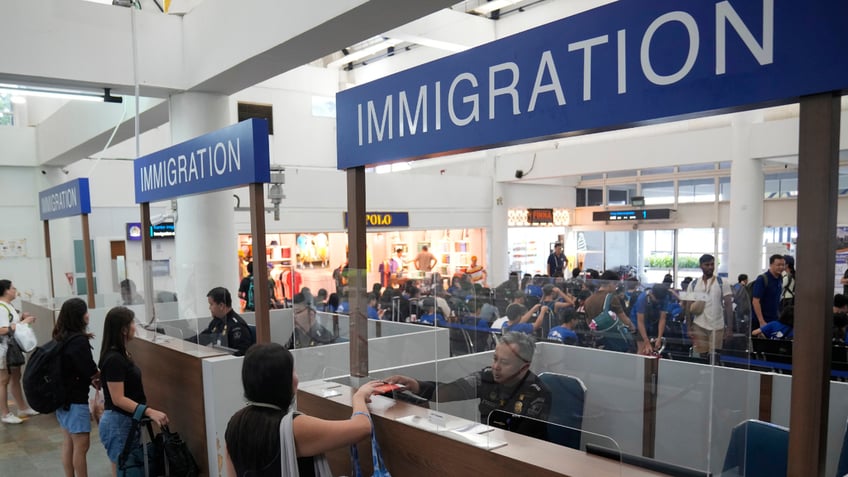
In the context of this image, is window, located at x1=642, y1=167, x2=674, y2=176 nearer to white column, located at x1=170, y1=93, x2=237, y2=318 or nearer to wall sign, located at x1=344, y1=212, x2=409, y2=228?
wall sign, located at x1=344, y1=212, x2=409, y2=228

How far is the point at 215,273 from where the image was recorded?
564cm

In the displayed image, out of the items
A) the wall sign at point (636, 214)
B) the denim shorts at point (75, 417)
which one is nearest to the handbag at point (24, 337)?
the denim shorts at point (75, 417)

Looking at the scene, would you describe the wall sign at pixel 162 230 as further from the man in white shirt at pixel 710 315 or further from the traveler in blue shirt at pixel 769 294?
the man in white shirt at pixel 710 315

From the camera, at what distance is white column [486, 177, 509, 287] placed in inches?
554

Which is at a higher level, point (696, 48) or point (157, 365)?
point (696, 48)

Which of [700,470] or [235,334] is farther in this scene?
[235,334]

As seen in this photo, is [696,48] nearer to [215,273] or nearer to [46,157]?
[215,273]

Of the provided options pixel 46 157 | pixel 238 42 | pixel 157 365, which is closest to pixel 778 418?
pixel 157 365

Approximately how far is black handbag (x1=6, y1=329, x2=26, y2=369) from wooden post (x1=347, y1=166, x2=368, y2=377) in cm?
462

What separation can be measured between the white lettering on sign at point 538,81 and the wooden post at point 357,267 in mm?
224

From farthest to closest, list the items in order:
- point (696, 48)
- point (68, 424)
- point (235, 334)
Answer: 1. point (235, 334)
2. point (68, 424)
3. point (696, 48)

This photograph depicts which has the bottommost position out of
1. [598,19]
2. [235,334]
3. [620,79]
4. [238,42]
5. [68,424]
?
[68,424]

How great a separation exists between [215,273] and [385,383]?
372 centimetres

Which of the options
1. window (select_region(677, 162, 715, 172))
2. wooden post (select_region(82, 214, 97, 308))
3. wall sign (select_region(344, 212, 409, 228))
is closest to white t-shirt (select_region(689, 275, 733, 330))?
wooden post (select_region(82, 214, 97, 308))
